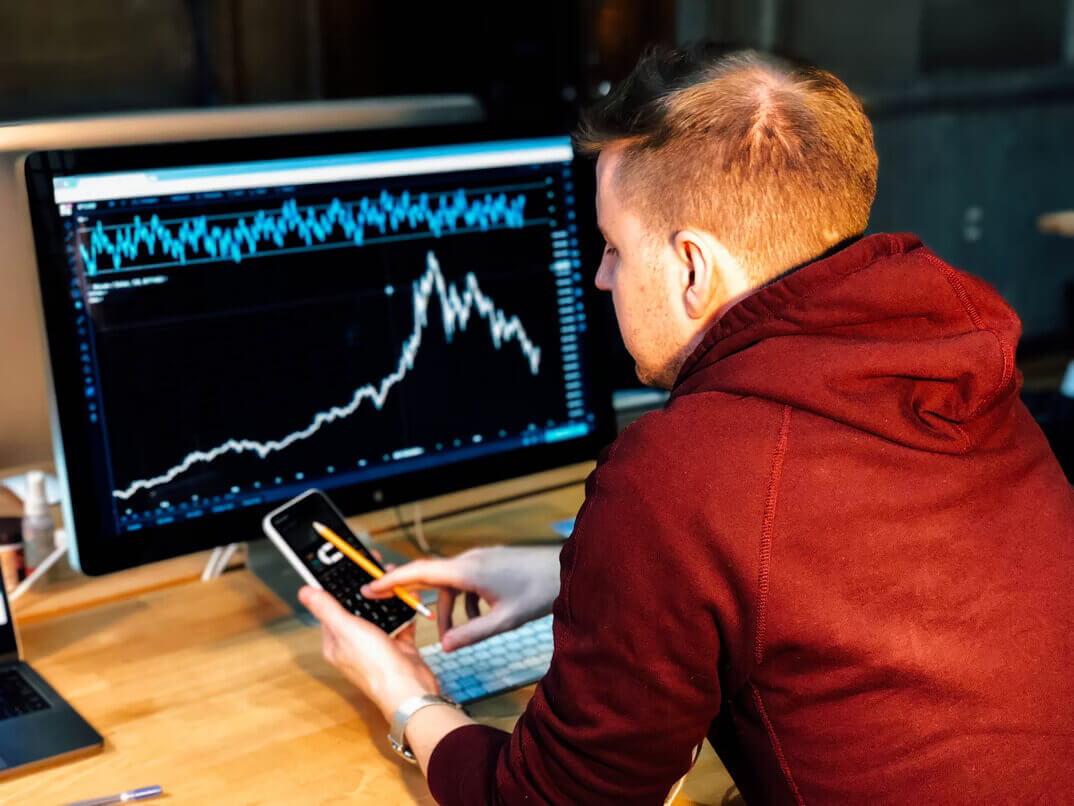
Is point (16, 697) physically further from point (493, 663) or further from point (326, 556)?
point (493, 663)

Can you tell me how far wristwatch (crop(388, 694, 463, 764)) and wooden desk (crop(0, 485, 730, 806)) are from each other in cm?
2

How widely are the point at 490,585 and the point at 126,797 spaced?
0.37 m

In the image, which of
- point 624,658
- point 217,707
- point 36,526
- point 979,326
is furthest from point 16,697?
point 979,326

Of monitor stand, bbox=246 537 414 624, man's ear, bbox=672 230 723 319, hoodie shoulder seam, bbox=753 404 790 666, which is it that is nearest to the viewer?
hoodie shoulder seam, bbox=753 404 790 666

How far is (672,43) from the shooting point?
2846 mm

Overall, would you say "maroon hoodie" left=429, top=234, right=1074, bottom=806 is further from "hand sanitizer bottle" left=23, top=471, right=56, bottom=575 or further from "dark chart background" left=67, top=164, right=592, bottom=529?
"hand sanitizer bottle" left=23, top=471, right=56, bottom=575

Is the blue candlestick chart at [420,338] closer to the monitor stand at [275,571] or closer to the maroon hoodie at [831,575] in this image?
the monitor stand at [275,571]

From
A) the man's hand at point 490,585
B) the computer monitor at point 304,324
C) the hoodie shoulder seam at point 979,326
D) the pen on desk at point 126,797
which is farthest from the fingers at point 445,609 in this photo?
the hoodie shoulder seam at point 979,326

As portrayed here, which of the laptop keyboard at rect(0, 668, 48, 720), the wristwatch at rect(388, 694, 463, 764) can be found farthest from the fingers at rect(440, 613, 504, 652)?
the laptop keyboard at rect(0, 668, 48, 720)

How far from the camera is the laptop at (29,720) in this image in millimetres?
976

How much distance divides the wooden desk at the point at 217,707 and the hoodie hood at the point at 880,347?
381 millimetres

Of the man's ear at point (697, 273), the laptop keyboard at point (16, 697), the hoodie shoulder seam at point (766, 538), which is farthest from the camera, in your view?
the laptop keyboard at point (16, 697)

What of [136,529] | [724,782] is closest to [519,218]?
[136,529]

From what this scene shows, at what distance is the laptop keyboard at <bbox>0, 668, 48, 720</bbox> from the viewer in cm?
105
